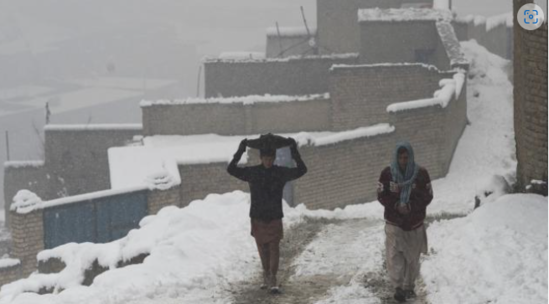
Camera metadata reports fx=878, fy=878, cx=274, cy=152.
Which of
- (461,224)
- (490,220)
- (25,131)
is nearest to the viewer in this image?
(490,220)

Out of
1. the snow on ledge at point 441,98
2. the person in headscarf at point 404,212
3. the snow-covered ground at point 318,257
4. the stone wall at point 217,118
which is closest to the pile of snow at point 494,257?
the snow-covered ground at point 318,257

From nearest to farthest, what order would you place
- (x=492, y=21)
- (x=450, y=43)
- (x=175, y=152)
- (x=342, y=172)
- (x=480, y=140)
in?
(x=342, y=172) < (x=480, y=140) < (x=175, y=152) < (x=450, y=43) < (x=492, y=21)

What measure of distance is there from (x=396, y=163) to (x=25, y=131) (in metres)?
104

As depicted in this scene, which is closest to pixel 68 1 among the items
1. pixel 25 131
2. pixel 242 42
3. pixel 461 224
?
pixel 242 42

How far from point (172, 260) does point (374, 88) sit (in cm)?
1942

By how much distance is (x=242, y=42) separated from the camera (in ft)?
494

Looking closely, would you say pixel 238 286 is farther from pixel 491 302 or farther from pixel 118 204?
pixel 118 204

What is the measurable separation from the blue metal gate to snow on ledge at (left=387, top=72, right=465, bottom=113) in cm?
710

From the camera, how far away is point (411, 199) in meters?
8.83

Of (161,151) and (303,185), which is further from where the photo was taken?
(161,151)

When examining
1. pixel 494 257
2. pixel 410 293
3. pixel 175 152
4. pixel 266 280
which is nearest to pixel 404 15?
pixel 175 152

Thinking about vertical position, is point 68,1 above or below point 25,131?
above

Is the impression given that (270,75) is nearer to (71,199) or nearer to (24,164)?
(24,164)

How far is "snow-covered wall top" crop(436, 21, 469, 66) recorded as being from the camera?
1152 inches
